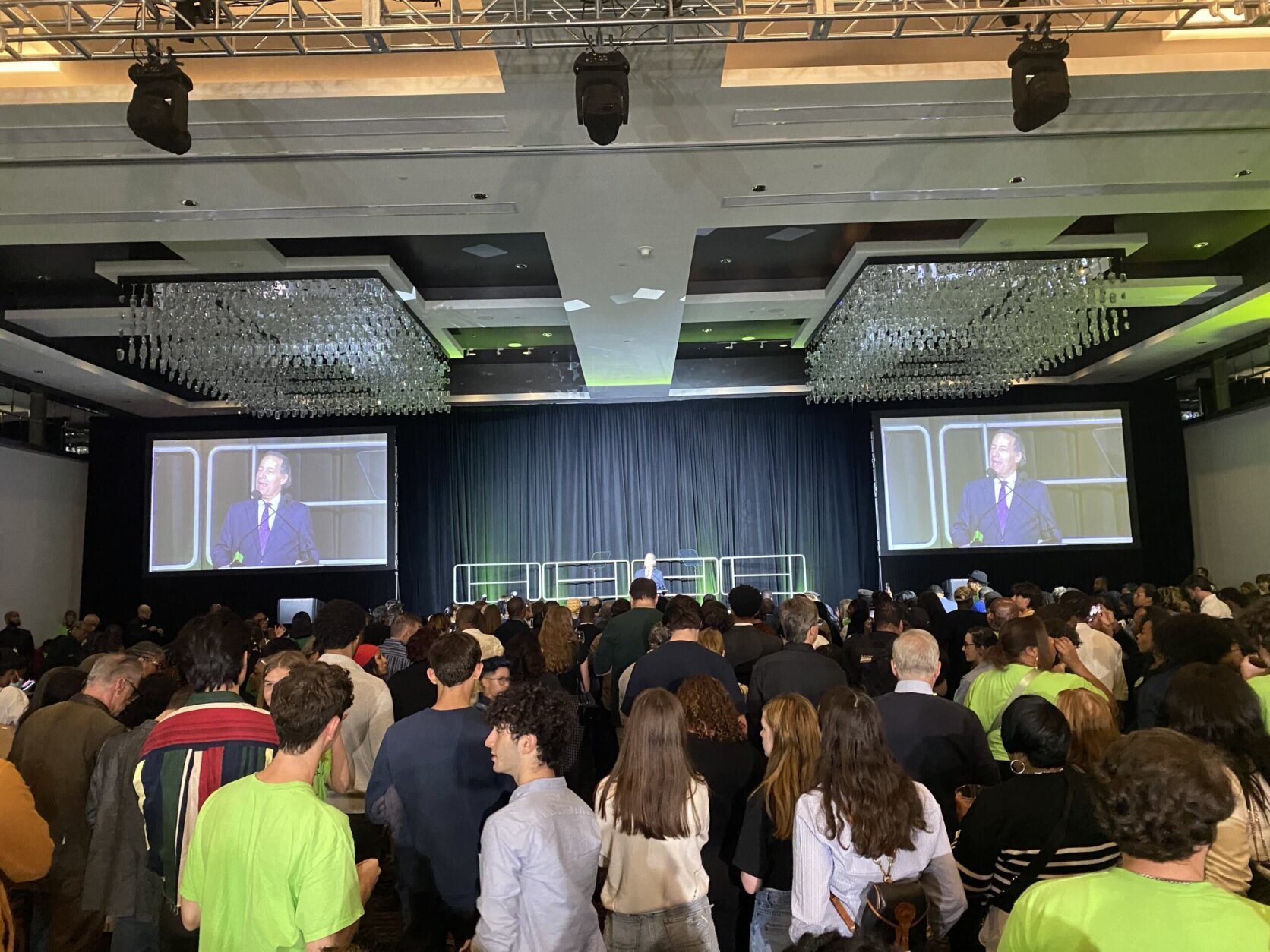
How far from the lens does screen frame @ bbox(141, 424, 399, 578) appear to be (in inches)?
554

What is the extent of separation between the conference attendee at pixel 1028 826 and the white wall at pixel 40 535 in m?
13.7

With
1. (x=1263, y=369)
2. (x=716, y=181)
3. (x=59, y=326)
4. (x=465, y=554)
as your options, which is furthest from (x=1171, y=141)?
(x=465, y=554)

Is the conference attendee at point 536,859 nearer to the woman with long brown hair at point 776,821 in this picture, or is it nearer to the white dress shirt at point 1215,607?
the woman with long brown hair at point 776,821

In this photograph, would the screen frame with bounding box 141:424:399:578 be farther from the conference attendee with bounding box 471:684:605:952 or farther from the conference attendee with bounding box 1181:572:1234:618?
the conference attendee with bounding box 471:684:605:952

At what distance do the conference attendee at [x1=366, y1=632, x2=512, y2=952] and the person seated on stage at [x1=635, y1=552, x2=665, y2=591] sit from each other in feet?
38.3

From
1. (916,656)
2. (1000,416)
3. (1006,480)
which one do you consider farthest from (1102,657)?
(1000,416)

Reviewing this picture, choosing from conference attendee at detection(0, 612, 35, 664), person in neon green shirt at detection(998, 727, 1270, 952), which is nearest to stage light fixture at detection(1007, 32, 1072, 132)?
person in neon green shirt at detection(998, 727, 1270, 952)

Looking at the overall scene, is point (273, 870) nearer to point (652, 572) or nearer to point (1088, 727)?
point (1088, 727)

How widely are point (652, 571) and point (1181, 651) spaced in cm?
1146

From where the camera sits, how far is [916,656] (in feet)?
11.0

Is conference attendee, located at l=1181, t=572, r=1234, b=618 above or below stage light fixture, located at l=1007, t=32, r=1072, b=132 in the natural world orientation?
below

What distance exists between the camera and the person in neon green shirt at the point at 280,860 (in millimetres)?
2008

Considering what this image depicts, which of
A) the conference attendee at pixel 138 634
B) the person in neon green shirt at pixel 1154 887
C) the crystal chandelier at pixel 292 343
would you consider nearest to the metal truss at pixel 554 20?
the person in neon green shirt at pixel 1154 887

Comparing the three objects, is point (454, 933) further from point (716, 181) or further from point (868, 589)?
point (868, 589)
